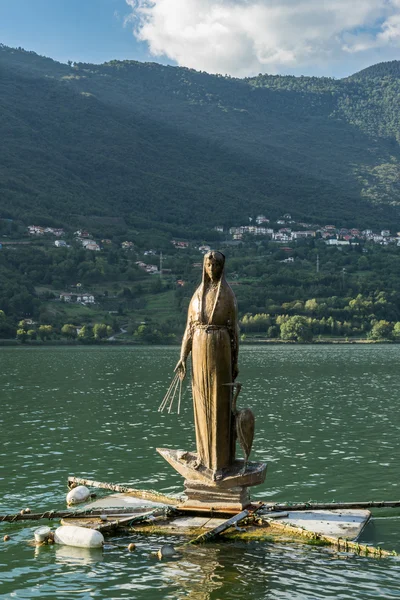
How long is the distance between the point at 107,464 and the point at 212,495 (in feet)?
31.8

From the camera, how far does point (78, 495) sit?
1758 cm

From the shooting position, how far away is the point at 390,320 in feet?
524

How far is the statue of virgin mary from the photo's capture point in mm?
14422

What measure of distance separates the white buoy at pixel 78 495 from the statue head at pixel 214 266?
18.4ft

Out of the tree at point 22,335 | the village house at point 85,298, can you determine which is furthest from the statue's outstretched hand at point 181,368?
the village house at point 85,298

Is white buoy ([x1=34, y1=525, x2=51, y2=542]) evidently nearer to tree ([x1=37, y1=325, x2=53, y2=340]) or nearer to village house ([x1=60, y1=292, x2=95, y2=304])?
tree ([x1=37, y1=325, x2=53, y2=340])

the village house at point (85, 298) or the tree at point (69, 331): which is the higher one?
the village house at point (85, 298)

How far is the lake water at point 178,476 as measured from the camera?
12242 mm

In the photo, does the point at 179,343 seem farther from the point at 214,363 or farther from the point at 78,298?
the point at 214,363

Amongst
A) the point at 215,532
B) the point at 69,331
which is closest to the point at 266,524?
the point at 215,532

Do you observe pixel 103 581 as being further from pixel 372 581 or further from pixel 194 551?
pixel 372 581

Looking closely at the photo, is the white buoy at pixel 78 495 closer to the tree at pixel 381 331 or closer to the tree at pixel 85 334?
the tree at pixel 85 334

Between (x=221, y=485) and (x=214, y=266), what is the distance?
141 inches

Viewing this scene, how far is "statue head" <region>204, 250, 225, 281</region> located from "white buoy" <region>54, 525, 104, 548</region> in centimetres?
447
